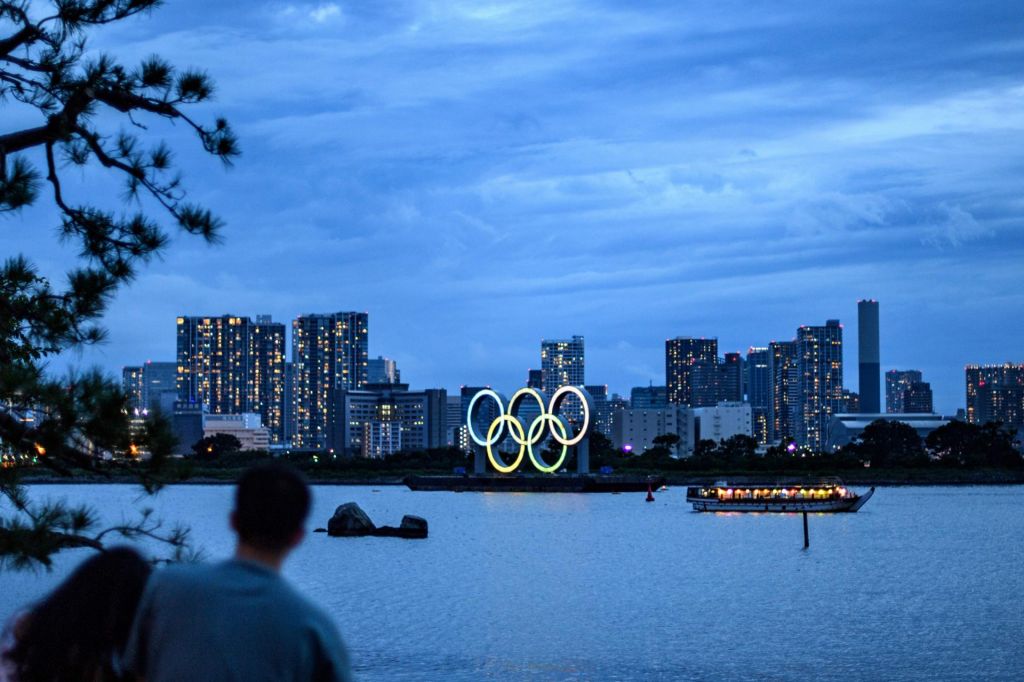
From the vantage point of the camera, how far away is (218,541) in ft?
279

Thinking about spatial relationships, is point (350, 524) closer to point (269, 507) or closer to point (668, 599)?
point (668, 599)

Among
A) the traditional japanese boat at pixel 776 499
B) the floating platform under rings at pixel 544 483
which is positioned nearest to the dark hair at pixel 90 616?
the traditional japanese boat at pixel 776 499

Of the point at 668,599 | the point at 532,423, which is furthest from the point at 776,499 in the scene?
the point at 668,599

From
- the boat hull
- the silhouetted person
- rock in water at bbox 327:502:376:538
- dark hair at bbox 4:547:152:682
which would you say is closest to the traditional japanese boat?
the boat hull

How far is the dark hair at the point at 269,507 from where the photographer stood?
520 centimetres

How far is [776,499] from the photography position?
4397 inches

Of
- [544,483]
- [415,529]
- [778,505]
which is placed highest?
[544,483]

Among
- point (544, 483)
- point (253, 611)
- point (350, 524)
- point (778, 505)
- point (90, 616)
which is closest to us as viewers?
point (253, 611)

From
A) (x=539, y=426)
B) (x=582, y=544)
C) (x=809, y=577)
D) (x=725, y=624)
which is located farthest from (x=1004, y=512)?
(x=725, y=624)

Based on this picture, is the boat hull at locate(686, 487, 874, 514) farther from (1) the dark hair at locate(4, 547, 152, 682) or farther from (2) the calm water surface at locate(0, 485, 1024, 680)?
(1) the dark hair at locate(4, 547, 152, 682)

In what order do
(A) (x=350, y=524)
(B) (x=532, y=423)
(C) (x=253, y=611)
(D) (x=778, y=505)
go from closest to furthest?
(C) (x=253, y=611) → (A) (x=350, y=524) → (D) (x=778, y=505) → (B) (x=532, y=423)

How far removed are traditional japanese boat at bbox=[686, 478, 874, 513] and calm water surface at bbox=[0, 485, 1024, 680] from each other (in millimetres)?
8820

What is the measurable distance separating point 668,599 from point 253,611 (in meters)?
47.0

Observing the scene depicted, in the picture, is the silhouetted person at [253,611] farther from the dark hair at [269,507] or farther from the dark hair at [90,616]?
the dark hair at [90,616]
